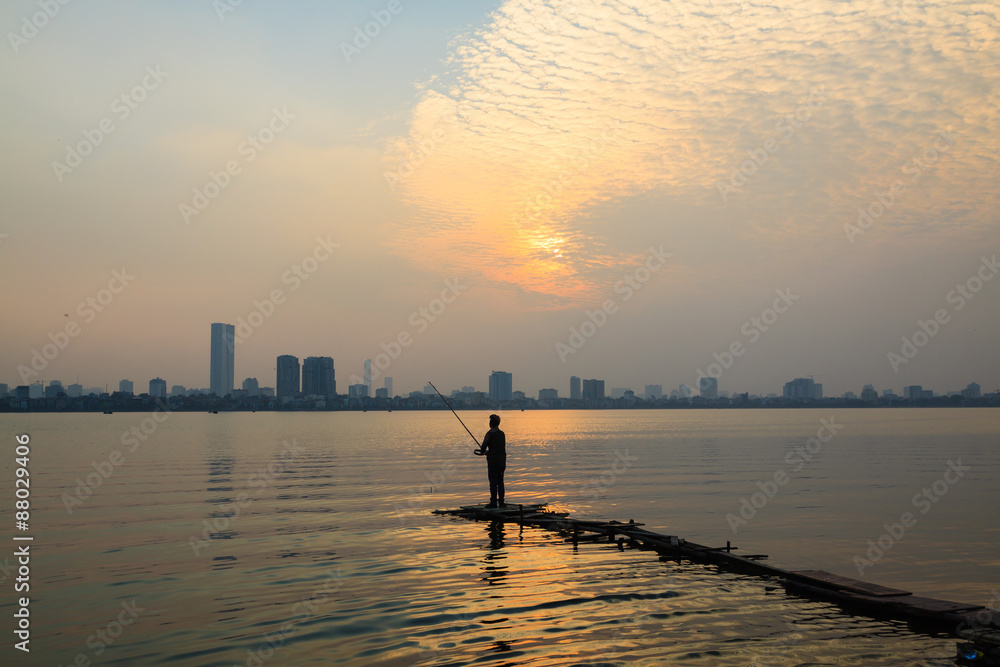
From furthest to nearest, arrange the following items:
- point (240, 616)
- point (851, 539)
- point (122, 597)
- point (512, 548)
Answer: point (851, 539), point (512, 548), point (122, 597), point (240, 616)

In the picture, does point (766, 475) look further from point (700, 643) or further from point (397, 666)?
point (397, 666)

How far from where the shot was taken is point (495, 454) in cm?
2122

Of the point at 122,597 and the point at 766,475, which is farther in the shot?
the point at 766,475

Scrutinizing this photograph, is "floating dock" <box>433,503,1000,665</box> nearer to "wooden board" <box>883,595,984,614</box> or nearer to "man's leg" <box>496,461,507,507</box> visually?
"wooden board" <box>883,595,984,614</box>

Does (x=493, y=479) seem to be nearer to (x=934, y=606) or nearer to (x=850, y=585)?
(x=850, y=585)

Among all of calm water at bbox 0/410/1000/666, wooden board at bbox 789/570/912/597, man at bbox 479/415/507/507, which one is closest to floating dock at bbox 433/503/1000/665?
wooden board at bbox 789/570/912/597

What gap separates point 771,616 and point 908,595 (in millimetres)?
2371

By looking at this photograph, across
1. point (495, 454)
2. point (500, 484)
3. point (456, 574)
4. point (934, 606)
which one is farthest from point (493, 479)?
point (934, 606)

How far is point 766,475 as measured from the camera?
37406mm

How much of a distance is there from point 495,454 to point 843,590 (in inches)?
439

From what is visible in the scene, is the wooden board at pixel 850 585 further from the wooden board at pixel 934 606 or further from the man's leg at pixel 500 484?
the man's leg at pixel 500 484

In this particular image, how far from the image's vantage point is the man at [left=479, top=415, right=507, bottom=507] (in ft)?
68.6

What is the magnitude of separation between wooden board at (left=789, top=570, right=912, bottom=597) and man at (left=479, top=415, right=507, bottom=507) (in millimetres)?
9429

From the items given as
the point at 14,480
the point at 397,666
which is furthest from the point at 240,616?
the point at 14,480
